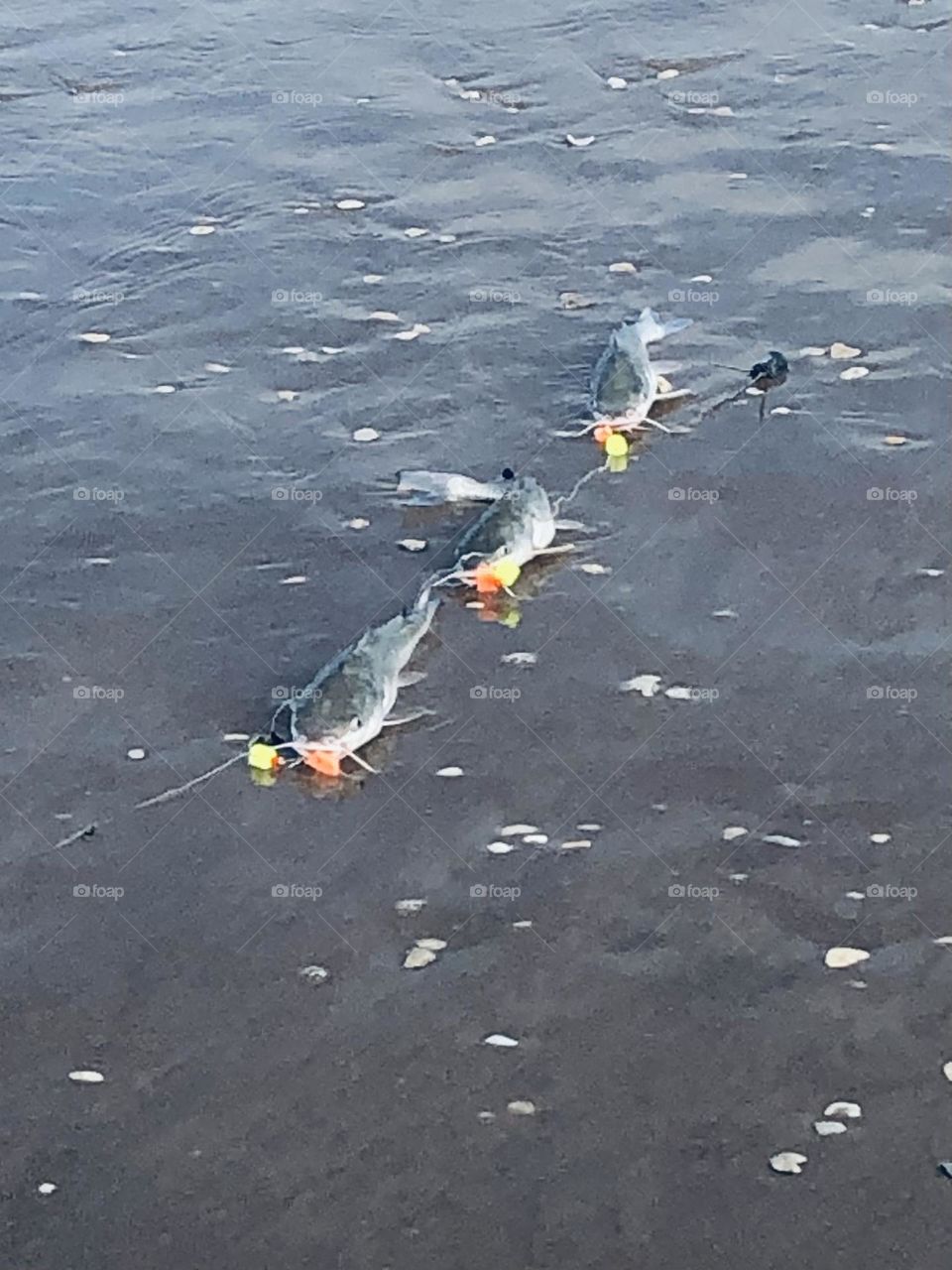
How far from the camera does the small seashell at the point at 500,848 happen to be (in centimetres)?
555

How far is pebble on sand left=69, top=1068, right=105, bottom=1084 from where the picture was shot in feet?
15.9

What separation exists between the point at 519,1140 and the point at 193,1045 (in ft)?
3.25

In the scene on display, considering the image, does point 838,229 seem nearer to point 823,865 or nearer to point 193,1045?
point 823,865

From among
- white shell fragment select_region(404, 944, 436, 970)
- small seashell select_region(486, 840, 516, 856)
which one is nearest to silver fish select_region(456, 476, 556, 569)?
small seashell select_region(486, 840, 516, 856)

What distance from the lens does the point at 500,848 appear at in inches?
219

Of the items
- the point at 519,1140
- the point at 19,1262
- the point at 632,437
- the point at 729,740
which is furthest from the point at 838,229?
the point at 19,1262

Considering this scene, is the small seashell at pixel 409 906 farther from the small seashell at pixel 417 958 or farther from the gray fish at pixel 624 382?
the gray fish at pixel 624 382

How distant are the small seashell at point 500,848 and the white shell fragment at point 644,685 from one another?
88 cm

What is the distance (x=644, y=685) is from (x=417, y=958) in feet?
4.91

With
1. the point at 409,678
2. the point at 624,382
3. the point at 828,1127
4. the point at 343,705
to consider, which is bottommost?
the point at 828,1127

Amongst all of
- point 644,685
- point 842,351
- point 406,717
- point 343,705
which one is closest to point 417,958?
point 343,705

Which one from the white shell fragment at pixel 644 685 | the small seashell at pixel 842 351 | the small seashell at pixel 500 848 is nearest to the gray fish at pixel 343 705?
the small seashell at pixel 500 848

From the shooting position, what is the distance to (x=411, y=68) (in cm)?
1096

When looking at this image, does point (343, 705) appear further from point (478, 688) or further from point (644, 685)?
point (644, 685)
